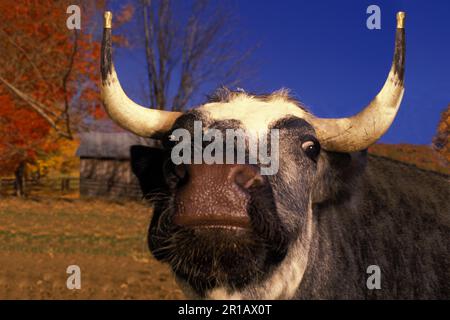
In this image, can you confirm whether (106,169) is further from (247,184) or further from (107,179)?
(247,184)

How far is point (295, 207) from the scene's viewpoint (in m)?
2.63

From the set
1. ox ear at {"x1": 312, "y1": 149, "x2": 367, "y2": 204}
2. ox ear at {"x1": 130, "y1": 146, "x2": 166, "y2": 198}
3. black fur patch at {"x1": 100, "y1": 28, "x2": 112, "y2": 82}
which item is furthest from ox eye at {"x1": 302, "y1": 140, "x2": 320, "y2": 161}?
black fur patch at {"x1": 100, "y1": 28, "x2": 112, "y2": 82}

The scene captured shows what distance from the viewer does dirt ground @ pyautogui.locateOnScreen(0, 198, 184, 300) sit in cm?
848

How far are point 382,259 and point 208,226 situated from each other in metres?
1.41

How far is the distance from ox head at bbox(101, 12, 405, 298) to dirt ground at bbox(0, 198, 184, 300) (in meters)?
2.64

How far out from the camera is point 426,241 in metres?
3.22

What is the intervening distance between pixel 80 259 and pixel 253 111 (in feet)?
31.2

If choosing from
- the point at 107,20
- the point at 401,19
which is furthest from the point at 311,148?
the point at 107,20

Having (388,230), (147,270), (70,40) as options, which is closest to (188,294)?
(388,230)

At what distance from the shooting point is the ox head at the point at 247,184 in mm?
2186

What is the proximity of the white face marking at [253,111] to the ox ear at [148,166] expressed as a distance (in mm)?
530

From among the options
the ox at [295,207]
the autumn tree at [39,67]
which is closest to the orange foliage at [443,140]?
the ox at [295,207]

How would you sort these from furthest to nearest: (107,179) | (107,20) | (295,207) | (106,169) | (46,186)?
(46,186), (106,169), (107,179), (107,20), (295,207)

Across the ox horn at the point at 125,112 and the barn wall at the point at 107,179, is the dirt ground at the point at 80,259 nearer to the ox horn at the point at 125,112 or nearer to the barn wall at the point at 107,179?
the ox horn at the point at 125,112
